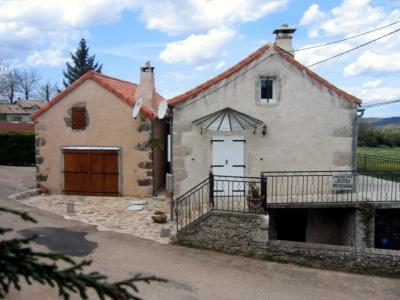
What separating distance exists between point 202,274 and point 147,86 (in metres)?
10.8

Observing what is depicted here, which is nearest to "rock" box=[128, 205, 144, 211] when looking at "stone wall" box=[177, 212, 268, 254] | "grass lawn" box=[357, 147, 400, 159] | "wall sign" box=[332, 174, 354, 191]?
"stone wall" box=[177, 212, 268, 254]

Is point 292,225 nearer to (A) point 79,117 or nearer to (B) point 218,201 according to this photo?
(B) point 218,201

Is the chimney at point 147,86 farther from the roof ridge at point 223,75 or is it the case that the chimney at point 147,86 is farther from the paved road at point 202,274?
the paved road at point 202,274

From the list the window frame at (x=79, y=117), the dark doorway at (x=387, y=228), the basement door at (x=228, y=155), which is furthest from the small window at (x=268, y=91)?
the window frame at (x=79, y=117)

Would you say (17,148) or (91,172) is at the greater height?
(17,148)

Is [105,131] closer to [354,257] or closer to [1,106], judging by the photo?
[354,257]

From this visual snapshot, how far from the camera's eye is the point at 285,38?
16312mm

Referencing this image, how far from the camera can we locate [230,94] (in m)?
15.3

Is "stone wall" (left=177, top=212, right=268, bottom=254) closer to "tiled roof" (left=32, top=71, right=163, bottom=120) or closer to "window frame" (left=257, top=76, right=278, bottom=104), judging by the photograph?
"window frame" (left=257, top=76, right=278, bottom=104)

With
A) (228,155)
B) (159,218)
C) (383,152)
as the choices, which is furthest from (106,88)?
(383,152)

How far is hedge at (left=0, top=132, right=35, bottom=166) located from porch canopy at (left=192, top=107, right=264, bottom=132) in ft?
55.0

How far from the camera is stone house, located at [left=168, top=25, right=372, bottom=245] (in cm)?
1519

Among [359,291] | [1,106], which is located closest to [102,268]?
[359,291]

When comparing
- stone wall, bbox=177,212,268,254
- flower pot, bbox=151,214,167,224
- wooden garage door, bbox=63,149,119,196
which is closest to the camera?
stone wall, bbox=177,212,268,254
